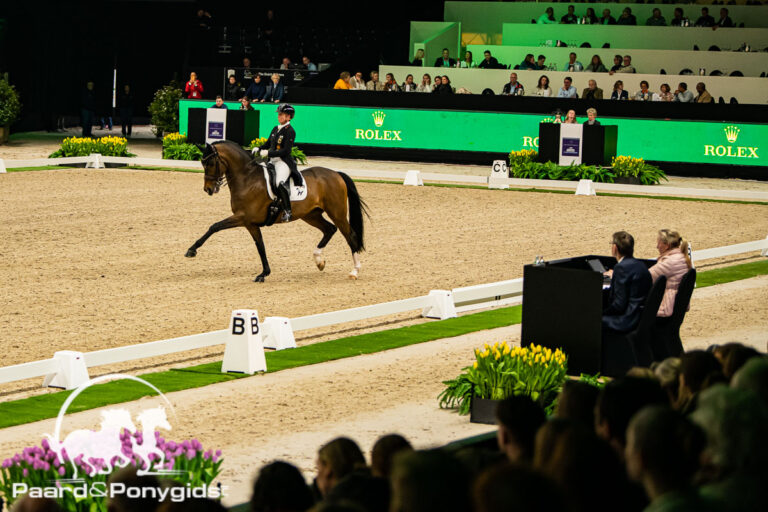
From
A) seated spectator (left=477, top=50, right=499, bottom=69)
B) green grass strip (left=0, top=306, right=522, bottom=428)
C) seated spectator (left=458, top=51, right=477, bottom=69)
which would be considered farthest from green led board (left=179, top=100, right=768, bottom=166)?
green grass strip (left=0, top=306, right=522, bottom=428)

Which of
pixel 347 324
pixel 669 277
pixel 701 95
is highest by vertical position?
pixel 701 95

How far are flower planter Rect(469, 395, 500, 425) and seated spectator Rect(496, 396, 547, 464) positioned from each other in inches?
173

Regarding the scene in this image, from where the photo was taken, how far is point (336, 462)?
4.55 m

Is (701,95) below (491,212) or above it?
above

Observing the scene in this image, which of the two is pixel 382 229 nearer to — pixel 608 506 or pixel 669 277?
pixel 669 277

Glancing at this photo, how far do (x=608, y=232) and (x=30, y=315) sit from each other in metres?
10.4

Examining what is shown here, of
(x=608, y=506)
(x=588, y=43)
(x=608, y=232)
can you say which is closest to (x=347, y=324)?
(x=608, y=232)

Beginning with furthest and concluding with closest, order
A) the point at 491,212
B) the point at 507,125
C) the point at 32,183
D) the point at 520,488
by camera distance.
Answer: the point at 507,125, the point at 32,183, the point at 491,212, the point at 520,488

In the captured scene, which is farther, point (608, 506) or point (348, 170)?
point (348, 170)

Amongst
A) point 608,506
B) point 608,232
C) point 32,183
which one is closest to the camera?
point 608,506

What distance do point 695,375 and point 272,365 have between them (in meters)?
5.98

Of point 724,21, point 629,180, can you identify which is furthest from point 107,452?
point 724,21

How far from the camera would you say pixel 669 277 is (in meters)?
10.7

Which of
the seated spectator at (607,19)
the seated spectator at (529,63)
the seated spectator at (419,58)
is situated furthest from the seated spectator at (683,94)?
the seated spectator at (419,58)
